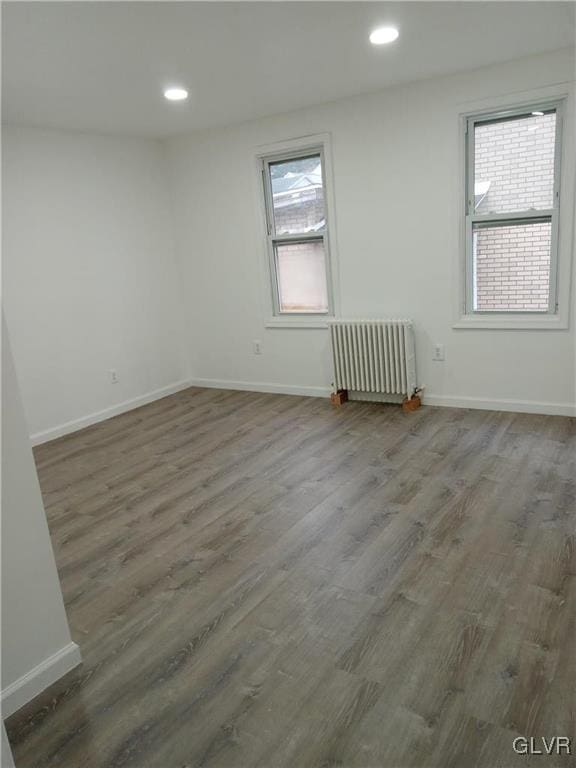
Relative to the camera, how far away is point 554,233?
12.9ft

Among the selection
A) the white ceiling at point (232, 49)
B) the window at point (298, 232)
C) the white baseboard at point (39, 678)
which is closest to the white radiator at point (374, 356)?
the window at point (298, 232)

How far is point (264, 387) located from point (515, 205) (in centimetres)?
288

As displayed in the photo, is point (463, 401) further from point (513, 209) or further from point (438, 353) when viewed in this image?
point (513, 209)

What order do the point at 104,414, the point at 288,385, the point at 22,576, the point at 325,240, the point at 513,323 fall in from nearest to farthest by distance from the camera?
the point at 22,576 < the point at 513,323 < the point at 325,240 < the point at 104,414 < the point at 288,385

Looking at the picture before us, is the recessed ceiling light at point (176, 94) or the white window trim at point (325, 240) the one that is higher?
the recessed ceiling light at point (176, 94)

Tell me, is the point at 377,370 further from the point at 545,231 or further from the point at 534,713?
the point at 534,713

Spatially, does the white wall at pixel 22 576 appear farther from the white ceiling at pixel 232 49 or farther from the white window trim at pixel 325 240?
the white window trim at pixel 325 240

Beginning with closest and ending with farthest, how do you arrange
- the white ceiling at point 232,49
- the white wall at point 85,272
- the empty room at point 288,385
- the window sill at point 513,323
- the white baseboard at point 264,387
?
the empty room at point 288,385
the white ceiling at point 232,49
the window sill at point 513,323
the white wall at point 85,272
the white baseboard at point 264,387

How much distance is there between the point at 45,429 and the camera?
15.2 ft

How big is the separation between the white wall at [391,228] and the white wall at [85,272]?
538mm

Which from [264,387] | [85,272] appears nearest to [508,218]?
[264,387]

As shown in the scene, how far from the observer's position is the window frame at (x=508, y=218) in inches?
150

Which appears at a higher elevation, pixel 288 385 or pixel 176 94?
pixel 176 94

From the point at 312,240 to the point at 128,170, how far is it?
1.95 m
